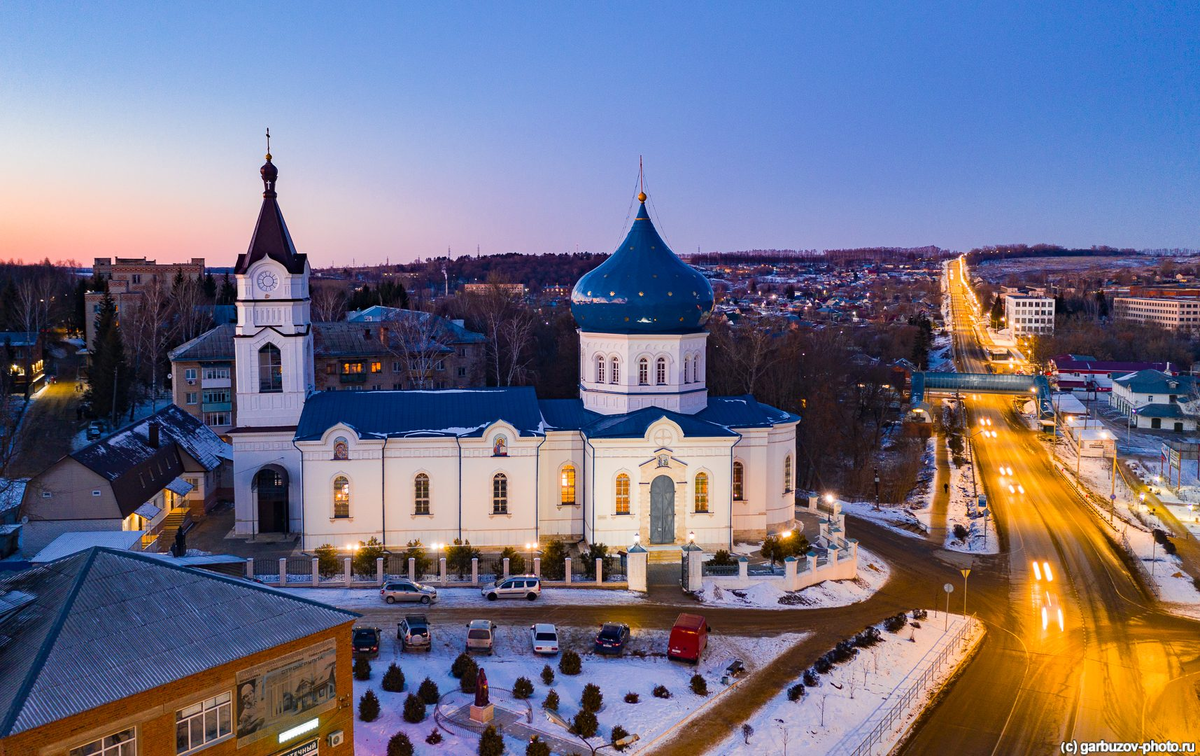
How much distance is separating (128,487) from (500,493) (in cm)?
1365

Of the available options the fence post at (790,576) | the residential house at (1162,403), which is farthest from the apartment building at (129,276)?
the residential house at (1162,403)

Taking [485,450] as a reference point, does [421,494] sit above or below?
below

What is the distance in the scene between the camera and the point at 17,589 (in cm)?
1547

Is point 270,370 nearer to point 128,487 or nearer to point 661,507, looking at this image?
point 128,487

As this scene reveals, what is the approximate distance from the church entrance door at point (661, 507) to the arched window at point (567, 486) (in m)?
3.18

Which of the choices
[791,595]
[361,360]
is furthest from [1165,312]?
[791,595]

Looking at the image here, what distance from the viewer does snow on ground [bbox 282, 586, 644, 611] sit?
26953 millimetres

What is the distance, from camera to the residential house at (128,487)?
1244 inches

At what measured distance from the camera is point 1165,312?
13575 centimetres

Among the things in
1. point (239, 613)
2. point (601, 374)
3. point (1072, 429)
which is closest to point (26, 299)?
point (601, 374)

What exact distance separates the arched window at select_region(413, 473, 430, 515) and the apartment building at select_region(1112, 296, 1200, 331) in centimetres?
12841

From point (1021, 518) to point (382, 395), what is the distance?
1204 inches

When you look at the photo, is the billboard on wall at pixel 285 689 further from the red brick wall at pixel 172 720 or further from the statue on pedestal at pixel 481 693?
the statue on pedestal at pixel 481 693

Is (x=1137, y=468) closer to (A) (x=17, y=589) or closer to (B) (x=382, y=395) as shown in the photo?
(B) (x=382, y=395)
